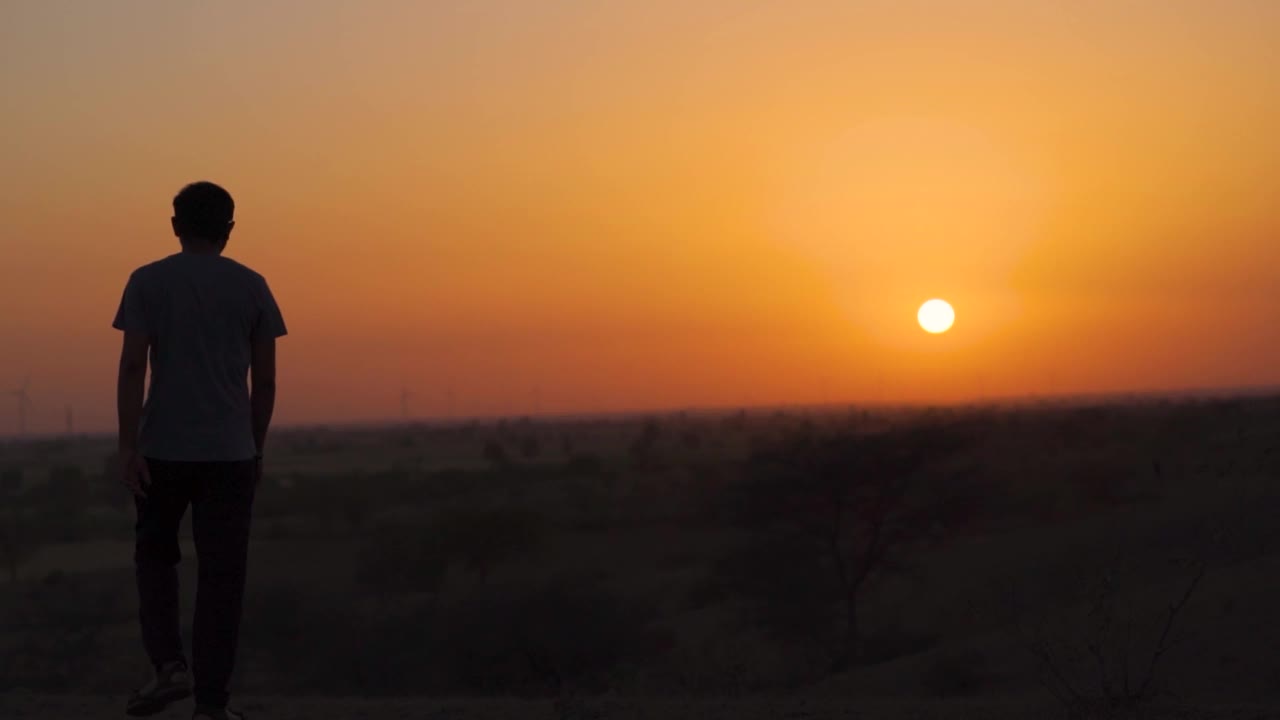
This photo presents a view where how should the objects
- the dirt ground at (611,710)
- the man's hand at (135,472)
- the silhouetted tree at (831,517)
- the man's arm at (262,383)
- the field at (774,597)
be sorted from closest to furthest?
the man's hand at (135,472) < the man's arm at (262,383) < the dirt ground at (611,710) < the field at (774,597) < the silhouetted tree at (831,517)

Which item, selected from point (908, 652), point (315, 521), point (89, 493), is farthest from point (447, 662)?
point (89, 493)

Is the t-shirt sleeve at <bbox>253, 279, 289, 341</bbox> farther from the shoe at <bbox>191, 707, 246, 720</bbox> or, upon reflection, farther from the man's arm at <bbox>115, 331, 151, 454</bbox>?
the shoe at <bbox>191, 707, 246, 720</bbox>

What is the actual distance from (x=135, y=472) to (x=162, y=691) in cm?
97

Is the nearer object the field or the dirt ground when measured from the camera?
the dirt ground

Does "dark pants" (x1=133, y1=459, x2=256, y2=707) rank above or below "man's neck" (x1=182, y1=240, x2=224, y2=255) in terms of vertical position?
below

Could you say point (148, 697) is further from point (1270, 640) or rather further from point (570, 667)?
point (570, 667)

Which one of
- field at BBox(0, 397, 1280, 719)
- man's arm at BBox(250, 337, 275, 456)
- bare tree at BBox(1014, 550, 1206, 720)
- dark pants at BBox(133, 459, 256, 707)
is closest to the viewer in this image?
dark pants at BBox(133, 459, 256, 707)

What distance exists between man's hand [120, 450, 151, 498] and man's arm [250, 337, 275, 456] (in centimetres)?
47

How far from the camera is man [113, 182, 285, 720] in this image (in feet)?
18.6

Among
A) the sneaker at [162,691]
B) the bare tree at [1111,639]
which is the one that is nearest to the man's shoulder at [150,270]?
the sneaker at [162,691]

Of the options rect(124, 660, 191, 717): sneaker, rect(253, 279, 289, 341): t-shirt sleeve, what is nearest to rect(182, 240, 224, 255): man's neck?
rect(253, 279, 289, 341): t-shirt sleeve

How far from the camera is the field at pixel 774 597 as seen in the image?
40.0ft

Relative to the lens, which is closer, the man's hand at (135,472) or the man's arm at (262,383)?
the man's hand at (135,472)

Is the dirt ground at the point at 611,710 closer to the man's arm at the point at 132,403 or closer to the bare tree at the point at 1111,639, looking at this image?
the bare tree at the point at 1111,639
